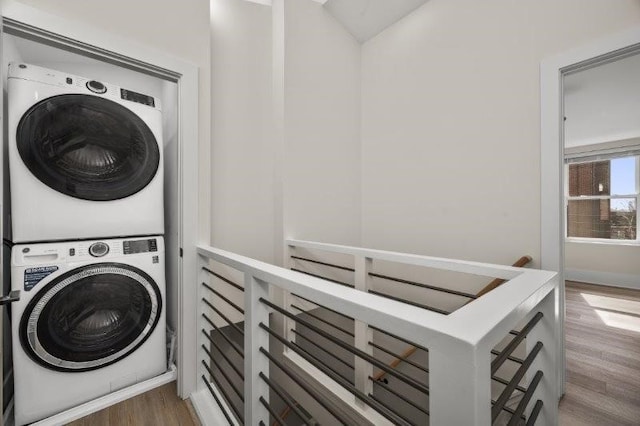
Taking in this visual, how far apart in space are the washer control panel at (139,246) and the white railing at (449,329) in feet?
1.49

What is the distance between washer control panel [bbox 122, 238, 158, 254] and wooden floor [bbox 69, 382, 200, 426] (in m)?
0.80

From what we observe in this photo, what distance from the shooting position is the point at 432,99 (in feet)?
6.83

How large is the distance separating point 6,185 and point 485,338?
2040 millimetres

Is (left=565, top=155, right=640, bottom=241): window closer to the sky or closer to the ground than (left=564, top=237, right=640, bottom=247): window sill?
closer to the sky

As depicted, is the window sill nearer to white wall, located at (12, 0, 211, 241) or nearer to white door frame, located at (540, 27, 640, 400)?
white door frame, located at (540, 27, 640, 400)

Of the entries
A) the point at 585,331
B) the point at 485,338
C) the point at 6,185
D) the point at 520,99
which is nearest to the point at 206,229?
the point at 6,185

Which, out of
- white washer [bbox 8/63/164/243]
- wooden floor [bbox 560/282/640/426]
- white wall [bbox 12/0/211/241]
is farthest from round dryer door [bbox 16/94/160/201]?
wooden floor [bbox 560/282/640/426]

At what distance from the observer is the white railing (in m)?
0.45

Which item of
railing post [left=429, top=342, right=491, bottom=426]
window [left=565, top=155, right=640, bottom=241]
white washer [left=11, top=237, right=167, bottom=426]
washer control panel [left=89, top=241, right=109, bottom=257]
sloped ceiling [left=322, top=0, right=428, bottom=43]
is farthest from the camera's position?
window [left=565, top=155, right=640, bottom=241]

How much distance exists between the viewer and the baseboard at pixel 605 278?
372cm

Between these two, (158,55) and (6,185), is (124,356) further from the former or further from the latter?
(158,55)

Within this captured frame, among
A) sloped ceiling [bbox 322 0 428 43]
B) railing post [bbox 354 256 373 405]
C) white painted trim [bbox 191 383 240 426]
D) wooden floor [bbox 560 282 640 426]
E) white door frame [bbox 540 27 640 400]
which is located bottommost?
wooden floor [bbox 560 282 640 426]

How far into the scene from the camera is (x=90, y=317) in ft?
4.75

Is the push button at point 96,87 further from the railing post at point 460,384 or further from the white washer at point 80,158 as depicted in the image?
the railing post at point 460,384
